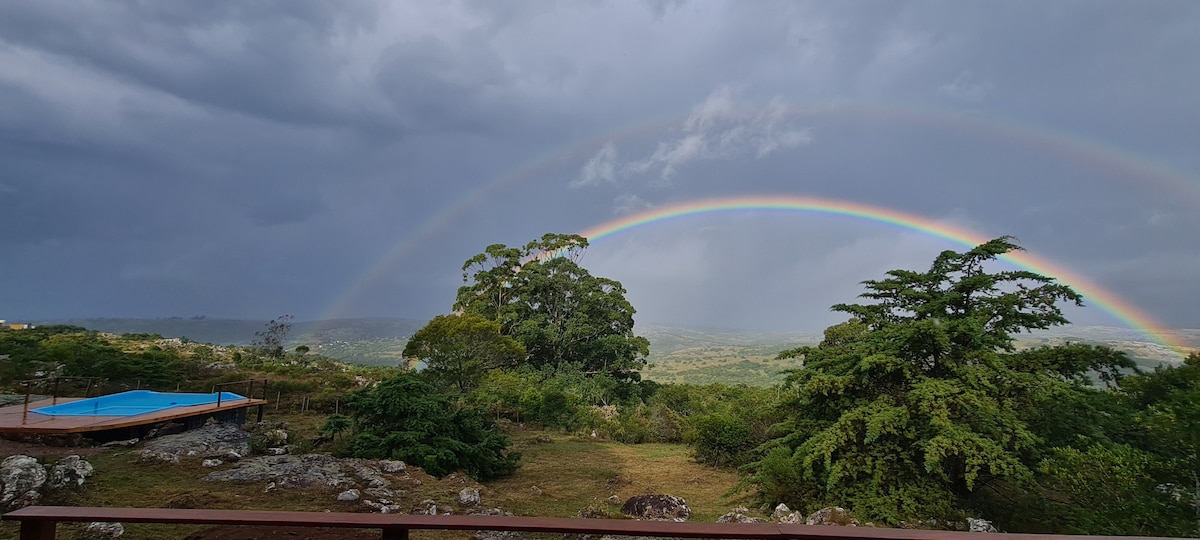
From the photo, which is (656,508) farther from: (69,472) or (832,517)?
(69,472)

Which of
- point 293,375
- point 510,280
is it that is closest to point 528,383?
point 293,375

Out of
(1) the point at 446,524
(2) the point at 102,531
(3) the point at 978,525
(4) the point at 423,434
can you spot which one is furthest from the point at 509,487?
(1) the point at 446,524

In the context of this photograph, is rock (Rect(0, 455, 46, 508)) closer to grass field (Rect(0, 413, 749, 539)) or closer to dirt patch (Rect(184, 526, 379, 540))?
grass field (Rect(0, 413, 749, 539))

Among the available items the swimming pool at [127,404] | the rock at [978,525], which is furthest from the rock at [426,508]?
the rock at [978,525]

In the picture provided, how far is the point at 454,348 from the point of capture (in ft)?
78.4

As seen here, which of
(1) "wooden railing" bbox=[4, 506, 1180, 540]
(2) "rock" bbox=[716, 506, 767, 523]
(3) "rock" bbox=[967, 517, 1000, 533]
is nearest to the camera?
(1) "wooden railing" bbox=[4, 506, 1180, 540]

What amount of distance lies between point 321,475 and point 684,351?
89.4 metres

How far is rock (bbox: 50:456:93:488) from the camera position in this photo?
708cm

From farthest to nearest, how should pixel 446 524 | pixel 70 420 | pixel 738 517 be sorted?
pixel 70 420, pixel 738 517, pixel 446 524

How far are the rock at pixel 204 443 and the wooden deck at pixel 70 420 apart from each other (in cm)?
50

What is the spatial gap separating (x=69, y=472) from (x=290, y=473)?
8.72 feet

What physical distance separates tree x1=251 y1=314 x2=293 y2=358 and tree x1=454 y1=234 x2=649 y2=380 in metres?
11.8

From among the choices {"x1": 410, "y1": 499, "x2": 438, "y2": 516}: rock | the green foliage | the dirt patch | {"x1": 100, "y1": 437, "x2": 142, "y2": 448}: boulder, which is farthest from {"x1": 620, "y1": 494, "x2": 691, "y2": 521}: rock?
{"x1": 100, "y1": 437, "x2": 142, "y2": 448}: boulder

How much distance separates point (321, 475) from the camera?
8820 mm
